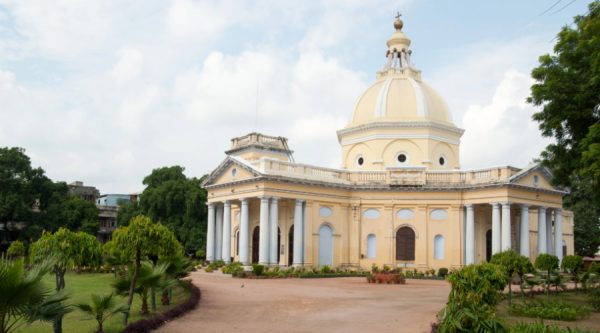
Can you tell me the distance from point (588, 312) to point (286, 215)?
22235mm

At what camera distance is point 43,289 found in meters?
8.34

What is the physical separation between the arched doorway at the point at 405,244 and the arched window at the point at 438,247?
4.28 ft

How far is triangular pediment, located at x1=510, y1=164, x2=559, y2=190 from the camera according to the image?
34.2 meters

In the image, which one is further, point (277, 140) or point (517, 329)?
point (277, 140)

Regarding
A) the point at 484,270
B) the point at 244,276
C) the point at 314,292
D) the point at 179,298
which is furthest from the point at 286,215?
the point at 484,270

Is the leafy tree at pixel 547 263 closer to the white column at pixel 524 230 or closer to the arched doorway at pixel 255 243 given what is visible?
the white column at pixel 524 230

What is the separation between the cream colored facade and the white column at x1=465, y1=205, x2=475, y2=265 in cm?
6

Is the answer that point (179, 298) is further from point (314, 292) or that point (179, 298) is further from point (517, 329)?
point (517, 329)

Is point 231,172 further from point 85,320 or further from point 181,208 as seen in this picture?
point 85,320

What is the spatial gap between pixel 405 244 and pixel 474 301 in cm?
2573

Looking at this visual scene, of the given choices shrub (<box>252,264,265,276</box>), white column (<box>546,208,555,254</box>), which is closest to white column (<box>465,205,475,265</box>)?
white column (<box>546,208,555,254</box>)

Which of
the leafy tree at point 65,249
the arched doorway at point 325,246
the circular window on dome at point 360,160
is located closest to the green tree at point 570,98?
the leafy tree at point 65,249

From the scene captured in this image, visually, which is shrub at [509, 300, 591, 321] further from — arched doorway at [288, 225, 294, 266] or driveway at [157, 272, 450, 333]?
arched doorway at [288, 225, 294, 266]

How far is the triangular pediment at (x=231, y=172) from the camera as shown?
34753 mm
